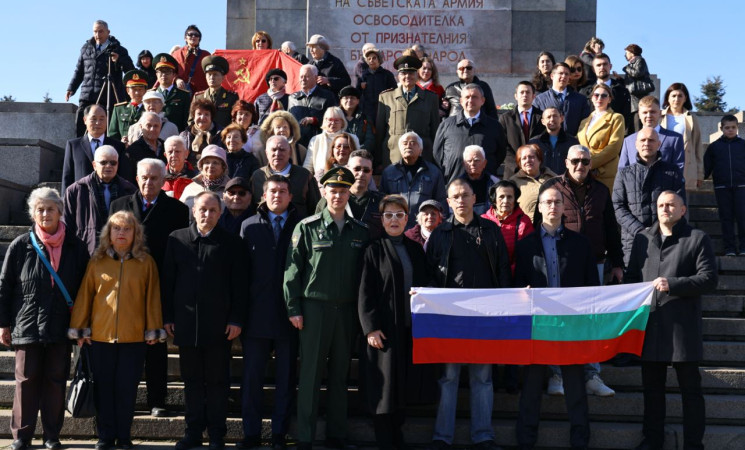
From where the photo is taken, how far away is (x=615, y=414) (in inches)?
319

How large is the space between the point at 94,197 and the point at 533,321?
164 inches

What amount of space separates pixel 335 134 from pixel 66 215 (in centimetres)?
299

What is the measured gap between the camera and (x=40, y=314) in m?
7.43

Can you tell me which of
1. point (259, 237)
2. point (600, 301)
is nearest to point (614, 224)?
point (600, 301)

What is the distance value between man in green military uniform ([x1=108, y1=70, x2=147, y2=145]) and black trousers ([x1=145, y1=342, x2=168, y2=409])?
13.2ft

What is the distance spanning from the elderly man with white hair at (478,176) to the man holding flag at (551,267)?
1.33 m

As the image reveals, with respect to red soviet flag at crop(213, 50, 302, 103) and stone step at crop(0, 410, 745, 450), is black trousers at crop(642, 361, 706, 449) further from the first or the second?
red soviet flag at crop(213, 50, 302, 103)

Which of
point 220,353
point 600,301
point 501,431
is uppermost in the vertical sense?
point 600,301

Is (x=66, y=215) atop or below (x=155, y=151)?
below

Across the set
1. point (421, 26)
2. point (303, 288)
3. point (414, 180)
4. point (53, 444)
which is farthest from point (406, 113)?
point (421, 26)

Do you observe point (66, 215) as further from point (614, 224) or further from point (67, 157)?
point (614, 224)

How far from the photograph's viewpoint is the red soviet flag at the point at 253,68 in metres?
14.4

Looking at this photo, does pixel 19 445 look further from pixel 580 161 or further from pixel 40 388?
pixel 580 161

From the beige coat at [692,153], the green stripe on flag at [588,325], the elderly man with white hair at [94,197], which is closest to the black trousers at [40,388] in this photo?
the elderly man with white hair at [94,197]
